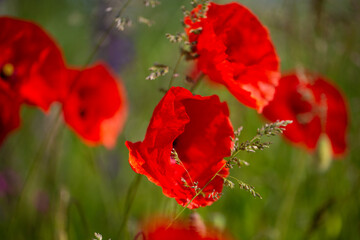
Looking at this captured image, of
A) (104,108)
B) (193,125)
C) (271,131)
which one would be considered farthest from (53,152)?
(271,131)

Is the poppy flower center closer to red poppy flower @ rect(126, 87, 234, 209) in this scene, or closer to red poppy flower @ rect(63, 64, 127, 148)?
red poppy flower @ rect(63, 64, 127, 148)

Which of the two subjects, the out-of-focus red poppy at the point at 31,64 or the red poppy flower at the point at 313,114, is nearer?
the out-of-focus red poppy at the point at 31,64

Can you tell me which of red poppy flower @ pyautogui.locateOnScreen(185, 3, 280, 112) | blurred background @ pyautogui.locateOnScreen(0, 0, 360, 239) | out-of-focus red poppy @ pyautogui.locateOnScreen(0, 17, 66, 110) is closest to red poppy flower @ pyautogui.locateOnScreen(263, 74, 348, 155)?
blurred background @ pyautogui.locateOnScreen(0, 0, 360, 239)

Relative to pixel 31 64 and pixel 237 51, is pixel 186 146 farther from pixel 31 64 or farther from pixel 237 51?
pixel 31 64

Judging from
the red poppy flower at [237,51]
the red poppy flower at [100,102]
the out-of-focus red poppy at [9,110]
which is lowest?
the red poppy flower at [100,102]

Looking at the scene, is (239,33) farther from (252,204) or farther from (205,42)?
(252,204)

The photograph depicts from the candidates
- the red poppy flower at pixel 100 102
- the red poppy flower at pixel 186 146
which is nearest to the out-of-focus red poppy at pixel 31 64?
the red poppy flower at pixel 100 102

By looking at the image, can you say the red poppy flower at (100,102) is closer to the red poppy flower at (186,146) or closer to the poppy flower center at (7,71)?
the poppy flower center at (7,71)

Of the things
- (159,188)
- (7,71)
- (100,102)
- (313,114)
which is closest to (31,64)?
(7,71)
